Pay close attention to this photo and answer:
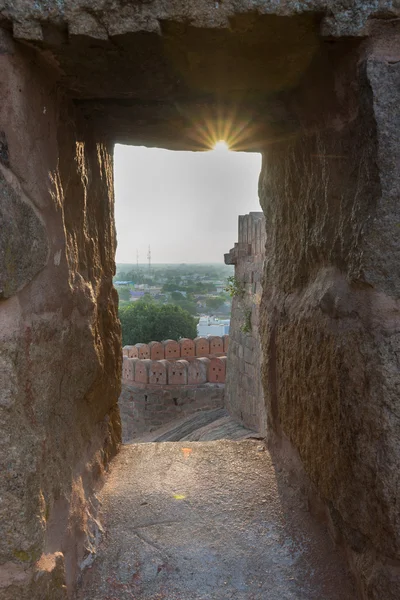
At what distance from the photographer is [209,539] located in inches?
53.2

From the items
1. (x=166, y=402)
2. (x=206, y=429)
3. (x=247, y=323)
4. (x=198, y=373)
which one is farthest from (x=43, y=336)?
(x=166, y=402)

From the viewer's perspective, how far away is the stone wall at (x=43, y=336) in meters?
0.89

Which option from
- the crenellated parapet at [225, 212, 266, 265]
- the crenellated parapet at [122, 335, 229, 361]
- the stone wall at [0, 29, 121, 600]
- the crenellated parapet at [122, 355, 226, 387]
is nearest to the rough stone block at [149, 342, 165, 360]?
the crenellated parapet at [122, 335, 229, 361]

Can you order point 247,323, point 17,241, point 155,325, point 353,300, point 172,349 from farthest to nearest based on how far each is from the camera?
point 155,325, point 172,349, point 247,323, point 353,300, point 17,241

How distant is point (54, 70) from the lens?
108cm

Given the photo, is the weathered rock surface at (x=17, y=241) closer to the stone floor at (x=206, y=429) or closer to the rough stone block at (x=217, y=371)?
the stone floor at (x=206, y=429)

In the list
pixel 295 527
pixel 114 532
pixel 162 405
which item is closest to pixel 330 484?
pixel 295 527

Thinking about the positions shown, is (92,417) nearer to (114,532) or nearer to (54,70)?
(114,532)

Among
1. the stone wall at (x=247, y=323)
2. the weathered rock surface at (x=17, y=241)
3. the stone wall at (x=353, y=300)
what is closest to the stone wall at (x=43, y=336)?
the weathered rock surface at (x=17, y=241)

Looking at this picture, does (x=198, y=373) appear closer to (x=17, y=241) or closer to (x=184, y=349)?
(x=184, y=349)

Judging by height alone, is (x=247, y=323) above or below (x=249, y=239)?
below

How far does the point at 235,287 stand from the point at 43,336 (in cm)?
569

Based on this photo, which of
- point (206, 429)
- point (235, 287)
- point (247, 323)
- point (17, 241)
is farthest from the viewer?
point (235, 287)

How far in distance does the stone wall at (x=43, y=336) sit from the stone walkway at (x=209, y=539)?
0.11 meters
